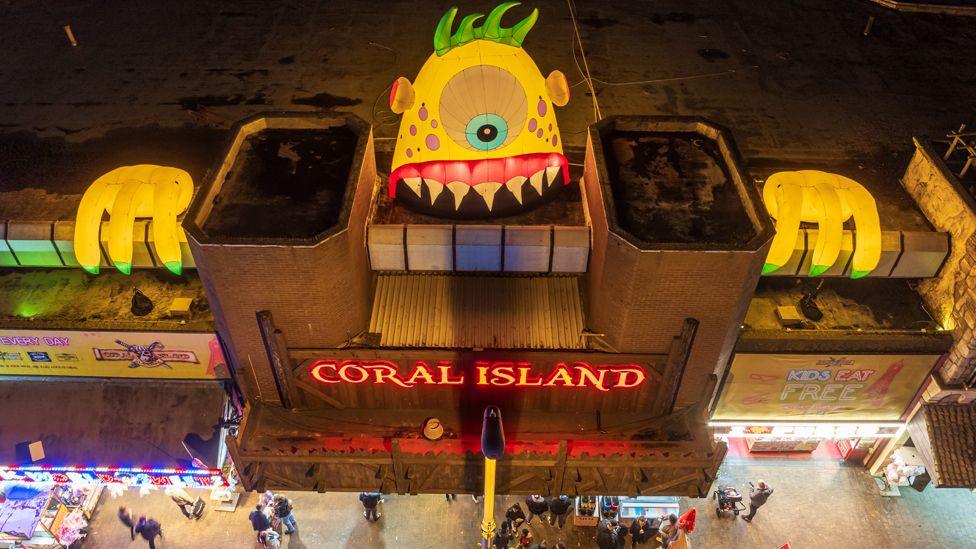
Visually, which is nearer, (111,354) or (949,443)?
(111,354)

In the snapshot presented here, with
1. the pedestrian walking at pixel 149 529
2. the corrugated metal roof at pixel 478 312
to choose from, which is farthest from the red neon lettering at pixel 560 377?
the pedestrian walking at pixel 149 529

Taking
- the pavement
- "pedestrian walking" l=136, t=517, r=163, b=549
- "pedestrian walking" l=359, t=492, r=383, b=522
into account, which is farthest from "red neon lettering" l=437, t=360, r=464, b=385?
"pedestrian walking" l=136, t=517, r=163, b=549

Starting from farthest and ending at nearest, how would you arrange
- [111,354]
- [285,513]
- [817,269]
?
[285,513], [111,354], [817,269]

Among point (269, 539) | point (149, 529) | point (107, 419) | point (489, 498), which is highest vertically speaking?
point (107, 419)

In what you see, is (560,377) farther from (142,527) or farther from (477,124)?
(142,527)

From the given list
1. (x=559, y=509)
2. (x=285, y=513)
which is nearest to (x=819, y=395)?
(x=559, y=509)

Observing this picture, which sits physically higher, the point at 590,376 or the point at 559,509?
the point at 590,376

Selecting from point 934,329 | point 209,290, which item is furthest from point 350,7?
point 934,329
